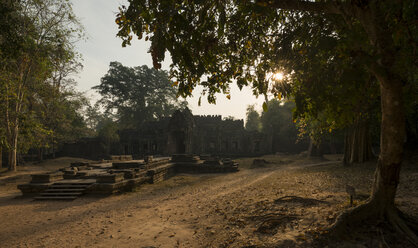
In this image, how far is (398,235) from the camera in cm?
384

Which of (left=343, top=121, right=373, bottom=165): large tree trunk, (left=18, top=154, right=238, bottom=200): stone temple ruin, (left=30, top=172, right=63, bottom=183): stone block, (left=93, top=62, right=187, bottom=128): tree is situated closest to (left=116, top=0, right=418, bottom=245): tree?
(left=18, top=154, right=238, bottom=200): stone temple ruin

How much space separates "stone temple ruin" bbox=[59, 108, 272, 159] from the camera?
34719 millimetres

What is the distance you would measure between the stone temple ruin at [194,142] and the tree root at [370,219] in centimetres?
2337

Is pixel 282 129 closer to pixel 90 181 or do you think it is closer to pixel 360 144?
pixel 360 144

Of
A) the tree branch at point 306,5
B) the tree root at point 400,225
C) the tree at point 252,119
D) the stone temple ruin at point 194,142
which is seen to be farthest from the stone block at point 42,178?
the tree at point 252,119

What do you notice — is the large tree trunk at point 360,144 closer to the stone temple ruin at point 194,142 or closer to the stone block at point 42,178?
Result: the stone temple ruin at point 194,142

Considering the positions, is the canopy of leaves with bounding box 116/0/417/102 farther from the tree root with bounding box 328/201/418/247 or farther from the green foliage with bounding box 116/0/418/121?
the tree root with bounding box 328/201/418/247

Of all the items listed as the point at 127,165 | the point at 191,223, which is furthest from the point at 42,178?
the point at 191,223

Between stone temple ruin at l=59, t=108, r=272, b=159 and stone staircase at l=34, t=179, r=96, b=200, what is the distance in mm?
15955

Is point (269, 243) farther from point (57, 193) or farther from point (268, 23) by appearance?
point (57, 193)

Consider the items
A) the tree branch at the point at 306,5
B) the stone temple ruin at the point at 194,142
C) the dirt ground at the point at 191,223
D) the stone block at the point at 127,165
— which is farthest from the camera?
the stone temple ruin at the point at 194,142

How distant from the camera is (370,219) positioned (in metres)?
4.25

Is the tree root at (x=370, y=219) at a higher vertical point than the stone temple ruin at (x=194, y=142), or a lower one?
lower

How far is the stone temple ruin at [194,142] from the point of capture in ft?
114
